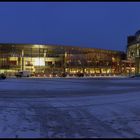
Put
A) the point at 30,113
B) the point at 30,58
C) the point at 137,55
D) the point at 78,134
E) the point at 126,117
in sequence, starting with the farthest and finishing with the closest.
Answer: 1. the point at 137,55
2. the point at 30,58
3. the point at 30,113
4. the point at 126,117
5. the point at 78,134

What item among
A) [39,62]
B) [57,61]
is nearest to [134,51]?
[57,61]

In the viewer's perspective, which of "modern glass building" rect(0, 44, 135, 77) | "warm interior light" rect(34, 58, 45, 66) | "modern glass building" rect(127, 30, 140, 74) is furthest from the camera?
"modern glass building" rect(127, 30, 140, 74)

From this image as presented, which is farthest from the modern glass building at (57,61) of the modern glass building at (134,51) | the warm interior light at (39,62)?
the modern glass building at (134,51)

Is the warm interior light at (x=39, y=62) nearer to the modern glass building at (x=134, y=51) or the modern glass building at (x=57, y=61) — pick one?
the modern glass building at (x=57, y=61)

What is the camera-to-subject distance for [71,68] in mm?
148125

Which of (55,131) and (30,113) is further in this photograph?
(30,113)

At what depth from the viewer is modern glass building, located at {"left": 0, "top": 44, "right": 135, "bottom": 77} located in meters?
142

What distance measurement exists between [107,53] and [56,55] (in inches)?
1067

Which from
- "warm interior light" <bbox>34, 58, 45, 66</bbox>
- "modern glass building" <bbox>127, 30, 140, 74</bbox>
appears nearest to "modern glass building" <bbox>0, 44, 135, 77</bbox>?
"warm interior light" <bbox>34, 58, 45, 66</bbox>

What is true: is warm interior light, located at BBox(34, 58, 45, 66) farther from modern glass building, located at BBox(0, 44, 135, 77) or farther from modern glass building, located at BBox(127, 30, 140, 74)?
modern glass building, located at BBox(127, 30, 140, 74)

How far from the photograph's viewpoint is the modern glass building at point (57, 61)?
14175 centimetres

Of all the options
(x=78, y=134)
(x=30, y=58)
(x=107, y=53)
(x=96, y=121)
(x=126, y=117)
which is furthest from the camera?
(x=107, y=53)

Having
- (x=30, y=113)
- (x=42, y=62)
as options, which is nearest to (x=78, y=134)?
(x=30, y=113)

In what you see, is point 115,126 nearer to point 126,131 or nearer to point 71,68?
point 126,131
